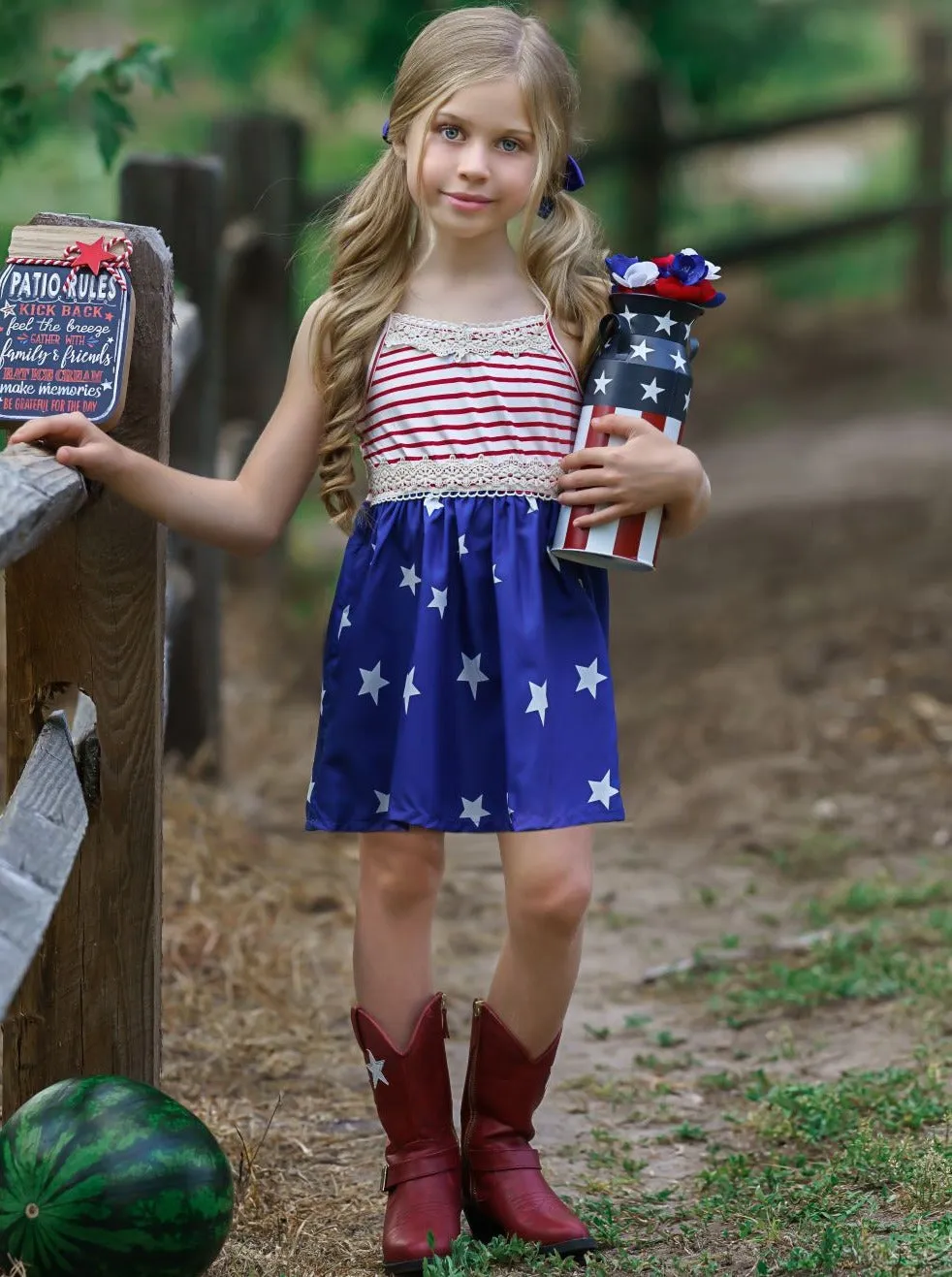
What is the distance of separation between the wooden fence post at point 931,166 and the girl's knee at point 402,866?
903 centimetres

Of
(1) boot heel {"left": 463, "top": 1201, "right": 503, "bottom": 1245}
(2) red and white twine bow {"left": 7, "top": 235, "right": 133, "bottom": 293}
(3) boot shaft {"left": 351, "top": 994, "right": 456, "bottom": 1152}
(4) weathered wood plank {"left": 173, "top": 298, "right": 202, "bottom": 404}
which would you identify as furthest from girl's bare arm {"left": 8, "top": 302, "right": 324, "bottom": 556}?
(4) weathered wood plank {"left": 173, "top": 298, "right": 202, "bottom": 404}

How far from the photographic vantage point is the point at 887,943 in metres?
3.96

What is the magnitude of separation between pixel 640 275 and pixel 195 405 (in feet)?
8.94

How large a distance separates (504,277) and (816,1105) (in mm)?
1493

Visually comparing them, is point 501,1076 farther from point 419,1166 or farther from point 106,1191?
point 106,1191

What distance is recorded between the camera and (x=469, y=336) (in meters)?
2.57

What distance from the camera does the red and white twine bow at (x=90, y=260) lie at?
238 cm

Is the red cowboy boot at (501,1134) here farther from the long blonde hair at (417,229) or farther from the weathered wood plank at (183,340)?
the weathered wood plank at (183,340)

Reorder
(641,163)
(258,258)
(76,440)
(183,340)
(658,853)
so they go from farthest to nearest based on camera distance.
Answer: (641,163) → (258,258) → (658,853) → (183,340) → (76,440)

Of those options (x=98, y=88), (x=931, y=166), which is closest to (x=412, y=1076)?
(x=98, y=88)

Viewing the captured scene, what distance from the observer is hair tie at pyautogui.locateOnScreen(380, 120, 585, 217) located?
2.62 meters

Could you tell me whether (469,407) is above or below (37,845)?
above

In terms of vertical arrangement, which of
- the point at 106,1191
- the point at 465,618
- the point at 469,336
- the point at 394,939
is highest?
the point at 469,336

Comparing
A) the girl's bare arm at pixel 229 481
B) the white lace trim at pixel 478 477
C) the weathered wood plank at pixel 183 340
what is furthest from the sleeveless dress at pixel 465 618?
the weathered wood plank at pixel 183 340
